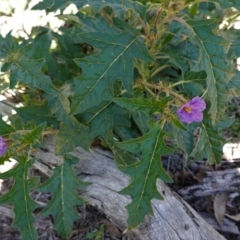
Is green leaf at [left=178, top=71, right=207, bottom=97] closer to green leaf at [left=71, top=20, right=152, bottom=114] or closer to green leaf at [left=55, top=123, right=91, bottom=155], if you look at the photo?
green leaf at [left=71, top=20, right=152, bottom=114]

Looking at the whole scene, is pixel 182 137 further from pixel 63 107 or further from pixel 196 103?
pixel 63 107

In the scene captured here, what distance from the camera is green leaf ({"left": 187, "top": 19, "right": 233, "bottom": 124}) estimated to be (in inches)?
81.4

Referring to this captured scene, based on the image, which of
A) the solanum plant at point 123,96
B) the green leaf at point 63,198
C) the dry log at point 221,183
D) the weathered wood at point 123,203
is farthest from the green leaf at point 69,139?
the dry log at point 221,183

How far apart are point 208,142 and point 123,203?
0.56 metres

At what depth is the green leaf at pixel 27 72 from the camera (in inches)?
85.1

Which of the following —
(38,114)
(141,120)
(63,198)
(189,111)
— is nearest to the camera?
(189,111)

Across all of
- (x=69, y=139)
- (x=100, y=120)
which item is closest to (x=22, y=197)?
(x=69, y=139)

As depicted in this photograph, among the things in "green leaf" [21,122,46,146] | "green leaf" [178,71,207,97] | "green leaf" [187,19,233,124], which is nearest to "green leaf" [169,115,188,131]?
"green leaf" [187,19,233,124]

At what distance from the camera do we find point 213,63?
2088 millimetres

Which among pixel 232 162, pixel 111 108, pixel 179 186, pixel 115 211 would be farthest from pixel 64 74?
pixel 232 162

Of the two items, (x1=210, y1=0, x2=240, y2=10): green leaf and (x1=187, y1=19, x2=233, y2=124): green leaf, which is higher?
(x1=210, y1=0, x2=240, y2=10): green leaf

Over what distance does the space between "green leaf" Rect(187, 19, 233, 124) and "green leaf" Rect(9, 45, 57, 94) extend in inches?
27.5

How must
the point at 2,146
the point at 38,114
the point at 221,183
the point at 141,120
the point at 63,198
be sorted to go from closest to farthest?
the point at 2,146 < the point at 63,198 < the point at 141,120 < the point at 38,114 < the point at 221,183

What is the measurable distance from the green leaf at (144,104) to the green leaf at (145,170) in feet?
0.27
